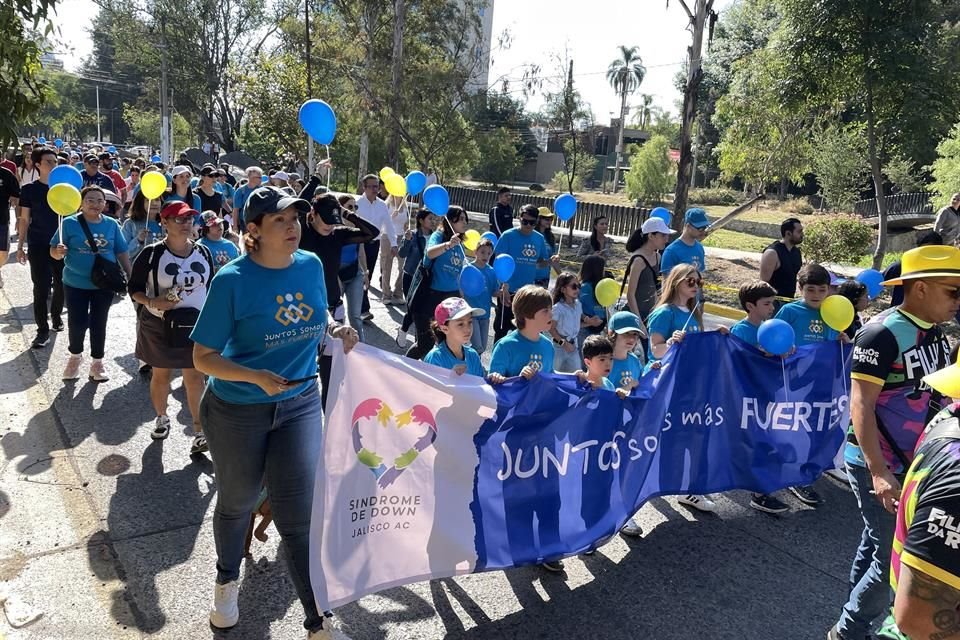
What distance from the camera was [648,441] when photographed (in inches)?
166

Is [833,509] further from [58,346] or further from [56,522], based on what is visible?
[58,346]

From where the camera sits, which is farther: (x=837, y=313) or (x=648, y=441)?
(x=837, y=313)

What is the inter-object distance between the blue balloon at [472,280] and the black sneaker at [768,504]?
2917 mm

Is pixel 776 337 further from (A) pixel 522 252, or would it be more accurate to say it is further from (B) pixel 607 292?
(A) pixel 522 252

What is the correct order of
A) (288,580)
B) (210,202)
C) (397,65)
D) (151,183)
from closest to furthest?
(288,580), (151,183), (210,202), (397,65)

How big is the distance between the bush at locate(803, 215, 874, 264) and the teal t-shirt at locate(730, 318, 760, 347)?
489 inches

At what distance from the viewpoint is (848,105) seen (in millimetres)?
14531

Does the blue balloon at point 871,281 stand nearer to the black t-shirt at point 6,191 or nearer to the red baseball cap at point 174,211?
the red baseball cap at point 174,211

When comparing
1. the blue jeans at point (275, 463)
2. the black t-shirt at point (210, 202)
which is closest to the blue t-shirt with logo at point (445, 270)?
the blue jeans at point (275, 463)

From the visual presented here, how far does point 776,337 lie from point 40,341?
22.7 feet

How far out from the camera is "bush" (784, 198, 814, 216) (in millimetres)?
36250

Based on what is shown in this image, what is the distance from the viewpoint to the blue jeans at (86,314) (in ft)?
20.5

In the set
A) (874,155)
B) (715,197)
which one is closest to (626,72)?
(715,197)

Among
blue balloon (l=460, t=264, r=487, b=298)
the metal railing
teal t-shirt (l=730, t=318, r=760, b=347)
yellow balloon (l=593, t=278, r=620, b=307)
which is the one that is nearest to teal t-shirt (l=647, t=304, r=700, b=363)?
teal t-shirt (l=730, t=318, r=760, b=347)
